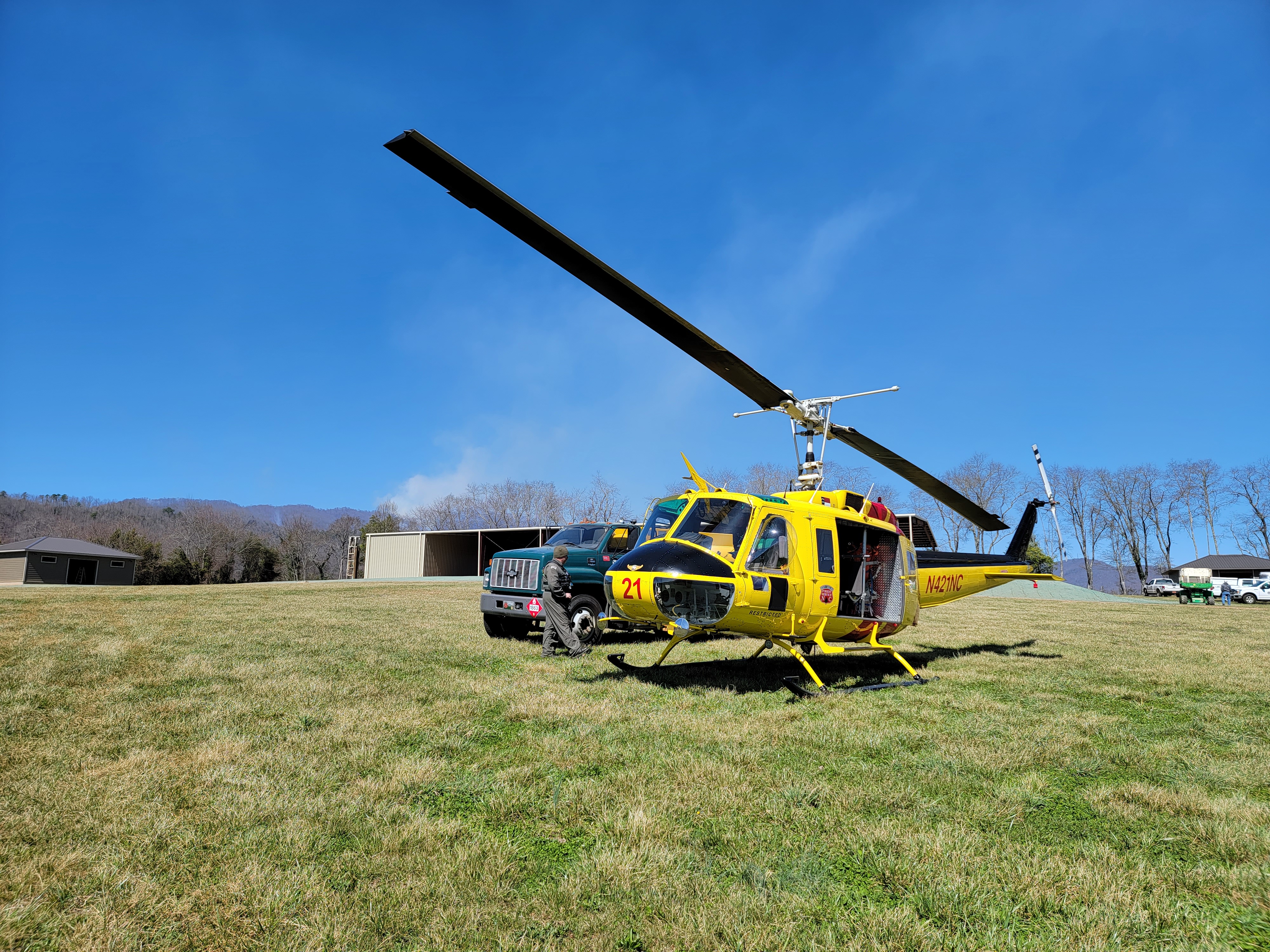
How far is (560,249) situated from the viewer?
4.88 meters

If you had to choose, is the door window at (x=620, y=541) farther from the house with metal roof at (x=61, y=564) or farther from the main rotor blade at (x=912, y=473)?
the house with metal roof at (x=61, y=564)

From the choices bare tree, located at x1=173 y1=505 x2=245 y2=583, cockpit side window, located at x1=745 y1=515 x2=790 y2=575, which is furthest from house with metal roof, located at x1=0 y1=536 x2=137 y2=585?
cockpit side window, located at x1=745 y1=515 x2=790 y2=575

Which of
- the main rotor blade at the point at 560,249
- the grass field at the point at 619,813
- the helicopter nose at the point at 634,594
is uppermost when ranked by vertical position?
the main rotor blade at the point at 560,249

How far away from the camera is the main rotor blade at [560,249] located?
4156 mm

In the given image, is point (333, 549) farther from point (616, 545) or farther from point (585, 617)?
point (616, 545)

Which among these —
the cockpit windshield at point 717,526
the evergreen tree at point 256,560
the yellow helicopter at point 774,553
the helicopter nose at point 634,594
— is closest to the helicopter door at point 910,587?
the yellow helicopter at point 774,553

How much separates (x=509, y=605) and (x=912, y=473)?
22.7 feet

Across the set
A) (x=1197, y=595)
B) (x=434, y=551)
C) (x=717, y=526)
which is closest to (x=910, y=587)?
(x=717, y=526)

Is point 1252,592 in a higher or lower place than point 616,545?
lower

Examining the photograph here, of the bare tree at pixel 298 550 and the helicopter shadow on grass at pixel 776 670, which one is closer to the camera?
the helicopter shadow on grass at pixel 776 670

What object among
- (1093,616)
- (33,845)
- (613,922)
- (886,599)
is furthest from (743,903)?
(1093,616)

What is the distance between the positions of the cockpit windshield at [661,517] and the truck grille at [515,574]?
12.0ft

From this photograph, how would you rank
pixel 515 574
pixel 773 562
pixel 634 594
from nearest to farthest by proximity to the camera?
pixel 634 594, pixel 773 562, pixel 515 574

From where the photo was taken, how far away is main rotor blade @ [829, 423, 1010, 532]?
28.4 feet
